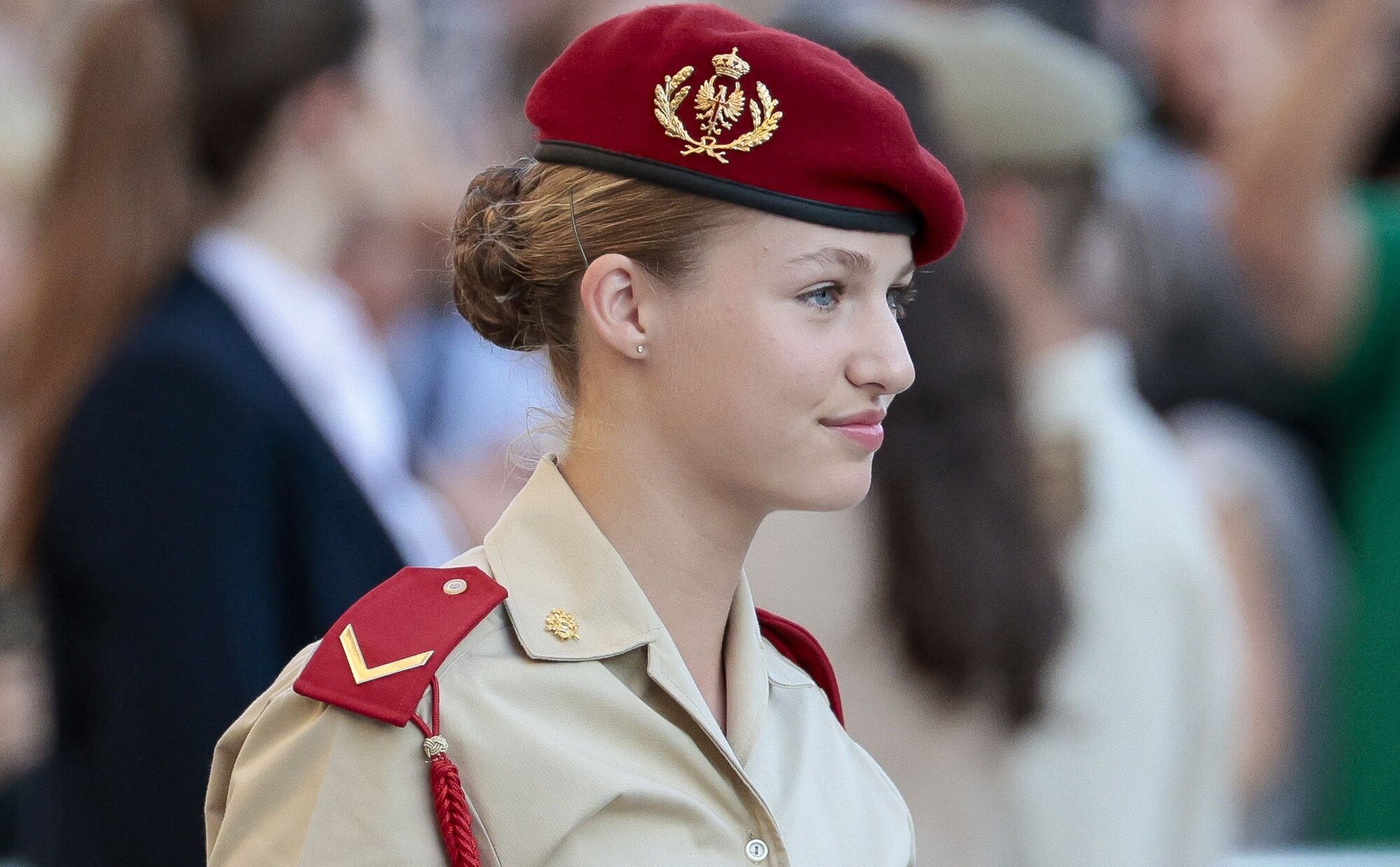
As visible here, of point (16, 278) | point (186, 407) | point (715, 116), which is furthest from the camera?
point (16, 278)

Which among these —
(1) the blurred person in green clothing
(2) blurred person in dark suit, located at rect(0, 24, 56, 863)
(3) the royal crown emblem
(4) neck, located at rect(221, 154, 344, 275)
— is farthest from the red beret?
(1) the blurred person in green clothing

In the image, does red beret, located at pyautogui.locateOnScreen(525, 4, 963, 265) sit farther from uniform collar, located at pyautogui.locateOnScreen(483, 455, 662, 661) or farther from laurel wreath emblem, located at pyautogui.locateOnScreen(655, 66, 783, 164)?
uniform collar, located at pyautogui.locateOnScreen(483, 455, 662, 661)

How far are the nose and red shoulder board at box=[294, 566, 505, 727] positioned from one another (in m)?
0.37

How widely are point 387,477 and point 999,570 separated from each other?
44.2 inches

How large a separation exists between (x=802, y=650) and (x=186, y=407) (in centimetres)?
119

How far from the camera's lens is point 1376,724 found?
13.7ft

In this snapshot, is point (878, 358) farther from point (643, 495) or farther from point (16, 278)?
point (16, 278)

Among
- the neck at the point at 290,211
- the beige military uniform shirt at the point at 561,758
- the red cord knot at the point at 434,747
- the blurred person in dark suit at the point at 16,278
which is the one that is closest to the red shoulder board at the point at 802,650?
the beige military uniform shirt at the point at 561,758

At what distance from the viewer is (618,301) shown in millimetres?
1670

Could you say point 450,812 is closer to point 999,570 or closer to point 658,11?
point 658,11

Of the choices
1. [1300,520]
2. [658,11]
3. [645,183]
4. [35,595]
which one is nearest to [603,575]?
[645,183]

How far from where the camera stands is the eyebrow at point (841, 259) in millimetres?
1612

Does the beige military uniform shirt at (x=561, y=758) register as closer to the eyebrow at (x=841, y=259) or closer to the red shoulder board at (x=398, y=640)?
the red shoulder board at (x=398, y=640)

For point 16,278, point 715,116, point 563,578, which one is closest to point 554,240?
point 715,116
